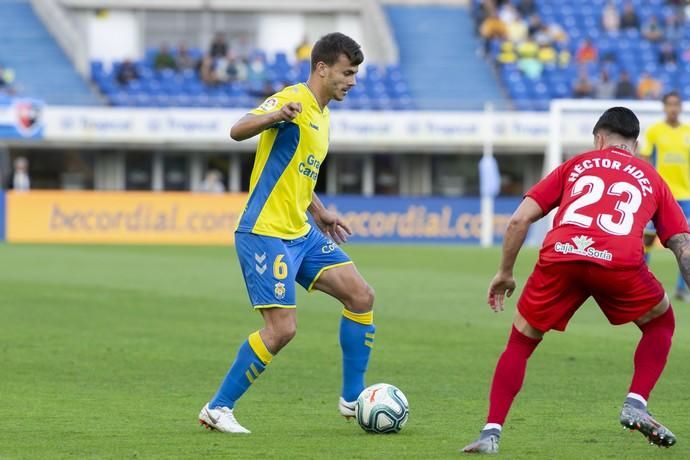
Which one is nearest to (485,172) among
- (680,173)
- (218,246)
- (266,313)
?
(218,246)

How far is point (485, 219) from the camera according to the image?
107 ft

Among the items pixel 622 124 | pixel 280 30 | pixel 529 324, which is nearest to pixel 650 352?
pixel 529 324

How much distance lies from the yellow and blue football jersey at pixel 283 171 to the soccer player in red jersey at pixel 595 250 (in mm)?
1372

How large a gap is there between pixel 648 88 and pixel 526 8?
18.8ft

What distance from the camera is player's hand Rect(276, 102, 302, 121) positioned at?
7.25 metres

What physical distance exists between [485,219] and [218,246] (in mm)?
6467

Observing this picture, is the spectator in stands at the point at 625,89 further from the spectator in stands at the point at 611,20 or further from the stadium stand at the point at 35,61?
the stadium stand at the point at 35,61

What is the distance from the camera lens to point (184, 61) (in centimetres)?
3866

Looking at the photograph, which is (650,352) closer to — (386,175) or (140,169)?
(386,175)

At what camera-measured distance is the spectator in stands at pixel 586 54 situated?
128 ft

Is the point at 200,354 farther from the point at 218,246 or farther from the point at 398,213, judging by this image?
the point at 398,213

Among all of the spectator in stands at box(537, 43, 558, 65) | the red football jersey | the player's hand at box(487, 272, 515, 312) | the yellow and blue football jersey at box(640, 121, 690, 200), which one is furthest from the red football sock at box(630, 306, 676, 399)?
the spectator in stands at box(537, 43, 558, 65)

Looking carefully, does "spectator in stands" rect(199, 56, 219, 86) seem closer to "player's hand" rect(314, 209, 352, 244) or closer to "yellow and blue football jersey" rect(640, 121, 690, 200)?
"yellow and blue football jersey" rect(640, 121, 690, 200)

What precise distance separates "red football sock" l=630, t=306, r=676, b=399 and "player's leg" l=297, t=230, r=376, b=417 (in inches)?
64.8
